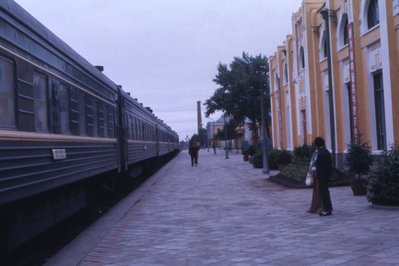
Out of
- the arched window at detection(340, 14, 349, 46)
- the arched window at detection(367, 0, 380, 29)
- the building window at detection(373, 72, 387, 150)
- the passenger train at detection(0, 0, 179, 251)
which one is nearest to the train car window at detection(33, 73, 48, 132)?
the passenger train at detection(0, 0, 179, 251)

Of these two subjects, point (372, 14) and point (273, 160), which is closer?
point (372, 14)

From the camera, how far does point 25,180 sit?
23.3 ft

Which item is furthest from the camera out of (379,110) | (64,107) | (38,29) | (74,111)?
(379,110)

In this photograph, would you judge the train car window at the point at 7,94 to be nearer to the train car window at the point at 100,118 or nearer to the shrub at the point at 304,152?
the train car window at the point at 100,118

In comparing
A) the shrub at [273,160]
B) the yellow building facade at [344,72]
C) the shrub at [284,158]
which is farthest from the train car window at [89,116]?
the shrub at [273,160]

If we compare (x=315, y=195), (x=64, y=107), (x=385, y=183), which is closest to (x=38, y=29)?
(x=64, y=107)

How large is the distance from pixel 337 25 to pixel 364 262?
18.2m

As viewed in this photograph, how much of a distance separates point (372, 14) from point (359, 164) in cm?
766

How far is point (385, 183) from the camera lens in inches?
462

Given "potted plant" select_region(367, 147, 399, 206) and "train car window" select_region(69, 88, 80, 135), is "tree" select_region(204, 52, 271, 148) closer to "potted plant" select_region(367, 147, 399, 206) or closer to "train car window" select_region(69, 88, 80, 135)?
"potted plant" select_region(367, 147, 399, 206)

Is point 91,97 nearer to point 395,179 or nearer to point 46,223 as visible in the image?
point 46,223

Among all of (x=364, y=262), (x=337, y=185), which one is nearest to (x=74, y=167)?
(x=364, y=262)

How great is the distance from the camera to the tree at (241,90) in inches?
2267

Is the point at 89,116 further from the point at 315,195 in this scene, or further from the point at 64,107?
the point at 315,195
